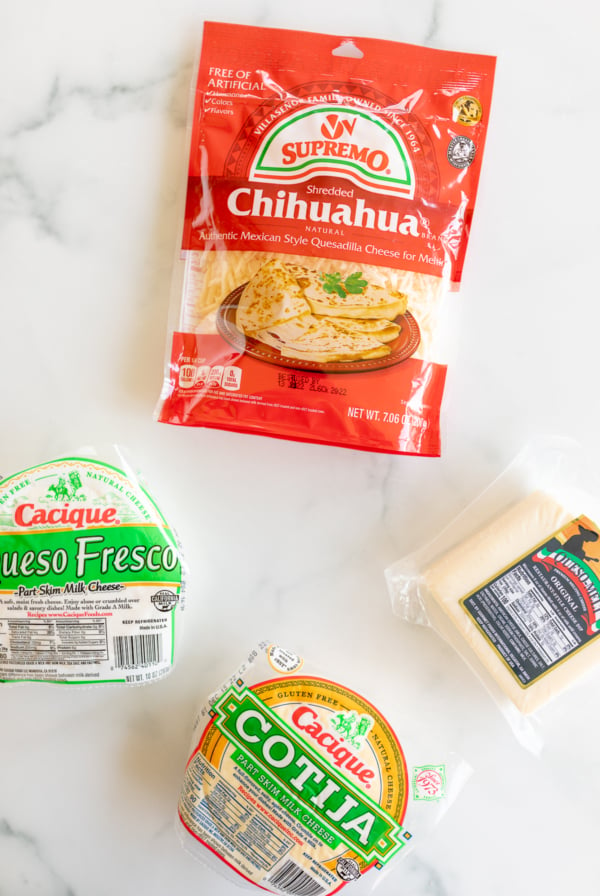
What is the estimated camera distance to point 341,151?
978 millimetres

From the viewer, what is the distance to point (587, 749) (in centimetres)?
106

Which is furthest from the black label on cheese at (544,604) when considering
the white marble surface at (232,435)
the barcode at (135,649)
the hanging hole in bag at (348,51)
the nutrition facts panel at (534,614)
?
the hanging hole in bag at (348,51)

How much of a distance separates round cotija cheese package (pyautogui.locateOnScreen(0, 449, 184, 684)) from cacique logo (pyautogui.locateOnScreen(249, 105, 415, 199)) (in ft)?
1.59

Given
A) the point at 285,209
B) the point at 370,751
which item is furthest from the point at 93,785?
the point at 285,209

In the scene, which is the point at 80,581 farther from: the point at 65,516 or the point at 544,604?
the point at 544,604

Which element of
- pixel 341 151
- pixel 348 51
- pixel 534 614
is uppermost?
pixel 348 51

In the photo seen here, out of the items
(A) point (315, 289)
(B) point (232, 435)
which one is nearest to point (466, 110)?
(A) point (315, 289)

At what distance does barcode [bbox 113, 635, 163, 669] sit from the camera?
0.95 meters

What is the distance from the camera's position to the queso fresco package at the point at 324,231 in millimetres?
981

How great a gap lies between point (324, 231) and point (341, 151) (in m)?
0.11

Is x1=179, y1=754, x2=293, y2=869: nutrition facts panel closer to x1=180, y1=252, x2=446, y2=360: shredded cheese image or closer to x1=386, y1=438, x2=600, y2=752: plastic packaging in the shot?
x1=386, y1=438, x2=600, y2=752: plastic packaging

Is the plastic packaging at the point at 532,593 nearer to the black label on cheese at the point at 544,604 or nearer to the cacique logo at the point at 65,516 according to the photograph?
the black label on cheese at the point at 544,604

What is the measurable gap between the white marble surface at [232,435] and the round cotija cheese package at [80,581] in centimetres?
12

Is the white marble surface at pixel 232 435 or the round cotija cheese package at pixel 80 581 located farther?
the white marble surface at pixel 232 435
